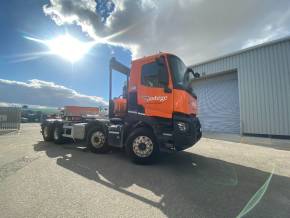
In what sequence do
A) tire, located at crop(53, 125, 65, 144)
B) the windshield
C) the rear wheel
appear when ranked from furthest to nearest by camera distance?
the rear wheel
tire, located at crop(53, 125, 65, 144)
the windshield

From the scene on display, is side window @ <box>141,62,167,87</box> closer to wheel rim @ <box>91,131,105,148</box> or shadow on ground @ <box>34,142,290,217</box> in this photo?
shadow on ground @ <box>34,142,290,217</box>

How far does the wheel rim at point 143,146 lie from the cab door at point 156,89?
763 mm

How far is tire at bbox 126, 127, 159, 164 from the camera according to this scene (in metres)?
4.99

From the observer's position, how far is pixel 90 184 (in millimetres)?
3666

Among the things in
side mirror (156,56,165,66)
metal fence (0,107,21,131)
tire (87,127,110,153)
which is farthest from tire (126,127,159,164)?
metal fence (0,107,21,131)

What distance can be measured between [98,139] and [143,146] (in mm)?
2270

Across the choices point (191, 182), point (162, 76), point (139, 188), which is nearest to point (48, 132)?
point (162, 76)

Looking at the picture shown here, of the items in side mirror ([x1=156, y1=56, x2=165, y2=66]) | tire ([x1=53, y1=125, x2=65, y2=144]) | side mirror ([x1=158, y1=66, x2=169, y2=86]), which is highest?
side mirror ([x1=156, y1=56, x2=165, y2=66])

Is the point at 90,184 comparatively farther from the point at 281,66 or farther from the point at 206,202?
the point at 281,66

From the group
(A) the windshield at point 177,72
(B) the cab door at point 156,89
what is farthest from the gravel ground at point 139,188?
(A) the windshield at point 177,72

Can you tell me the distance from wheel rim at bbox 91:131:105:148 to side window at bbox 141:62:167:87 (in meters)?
2.69

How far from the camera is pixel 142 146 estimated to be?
200 inches

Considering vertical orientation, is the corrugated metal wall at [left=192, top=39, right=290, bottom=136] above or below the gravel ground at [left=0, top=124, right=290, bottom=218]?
above

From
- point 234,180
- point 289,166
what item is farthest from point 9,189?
point 289,166
